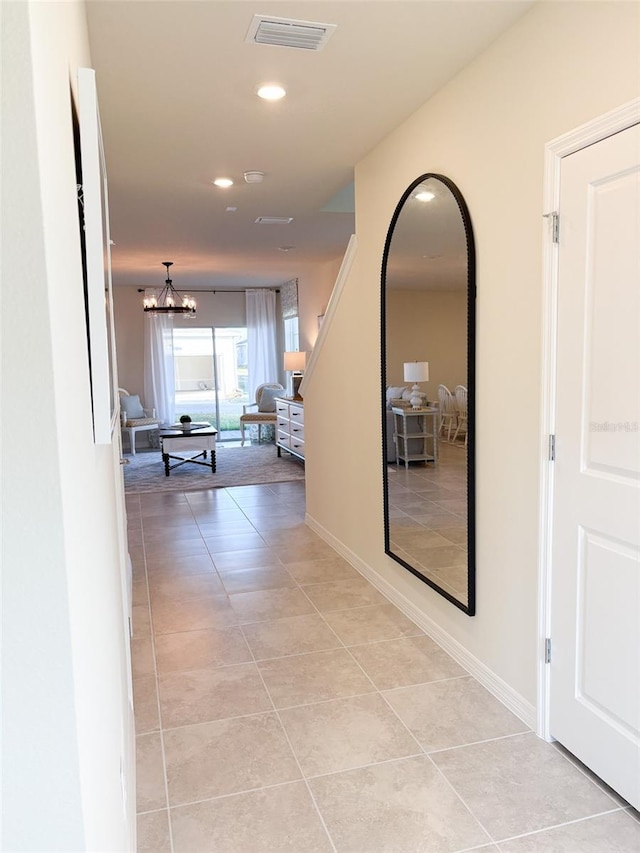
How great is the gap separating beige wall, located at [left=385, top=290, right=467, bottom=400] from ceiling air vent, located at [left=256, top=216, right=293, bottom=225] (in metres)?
2.24

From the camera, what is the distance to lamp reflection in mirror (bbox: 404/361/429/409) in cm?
320

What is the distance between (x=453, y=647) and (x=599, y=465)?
135 centimetres

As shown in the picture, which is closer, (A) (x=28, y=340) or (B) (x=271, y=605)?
(A) (x=28, y=340)

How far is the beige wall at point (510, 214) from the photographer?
202 centimetres

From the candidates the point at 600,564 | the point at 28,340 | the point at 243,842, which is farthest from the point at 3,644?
the point at 600,564

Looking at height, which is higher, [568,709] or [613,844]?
[568,709]

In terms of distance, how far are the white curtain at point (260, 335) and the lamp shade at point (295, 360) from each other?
64.5 inches

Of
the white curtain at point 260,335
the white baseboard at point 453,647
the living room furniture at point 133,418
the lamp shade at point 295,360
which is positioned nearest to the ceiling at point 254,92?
the white baseboard at point 453,647

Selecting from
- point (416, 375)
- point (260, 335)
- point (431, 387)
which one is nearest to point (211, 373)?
point (260, 335)

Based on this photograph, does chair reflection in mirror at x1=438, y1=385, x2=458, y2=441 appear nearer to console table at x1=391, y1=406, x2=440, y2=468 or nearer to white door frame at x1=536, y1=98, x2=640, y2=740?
console table at x1=391, y1=406, x2=440, y2=468

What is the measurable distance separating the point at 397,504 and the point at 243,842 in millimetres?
1951

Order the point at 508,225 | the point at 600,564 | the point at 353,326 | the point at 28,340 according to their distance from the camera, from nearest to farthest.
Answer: the point at 28,340
the point at 600,564
the point at 508,225
the point at 353,326

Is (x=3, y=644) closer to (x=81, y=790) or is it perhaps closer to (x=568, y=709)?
(x=81, y=790)

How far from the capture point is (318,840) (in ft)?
6.22
